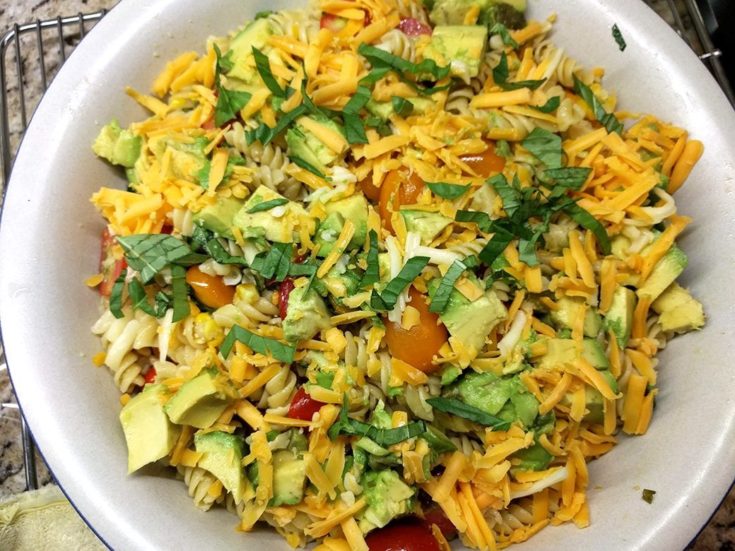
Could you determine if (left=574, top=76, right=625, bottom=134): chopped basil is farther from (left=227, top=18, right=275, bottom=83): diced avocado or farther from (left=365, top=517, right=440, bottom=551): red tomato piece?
(left=365, top=517, right=440, bottom=551): red tomato piece

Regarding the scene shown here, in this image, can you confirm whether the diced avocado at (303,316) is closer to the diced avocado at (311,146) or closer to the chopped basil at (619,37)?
the diced avocado at (311,146)

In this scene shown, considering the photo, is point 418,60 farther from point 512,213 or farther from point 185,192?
point 185,192

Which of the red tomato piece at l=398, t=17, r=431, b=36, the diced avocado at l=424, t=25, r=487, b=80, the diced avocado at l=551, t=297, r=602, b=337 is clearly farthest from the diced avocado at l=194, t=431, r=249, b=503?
the red tomato piece at l=398, t=17, r=431, b=36

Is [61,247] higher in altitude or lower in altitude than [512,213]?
lower

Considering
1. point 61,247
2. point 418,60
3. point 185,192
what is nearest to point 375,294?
point 185,192

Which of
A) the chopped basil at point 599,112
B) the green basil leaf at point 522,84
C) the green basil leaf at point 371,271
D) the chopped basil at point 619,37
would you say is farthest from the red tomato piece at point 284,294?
the chopped basil at point 619,37

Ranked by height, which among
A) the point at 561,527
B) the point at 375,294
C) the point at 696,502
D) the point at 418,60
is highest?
the point at 418,60
